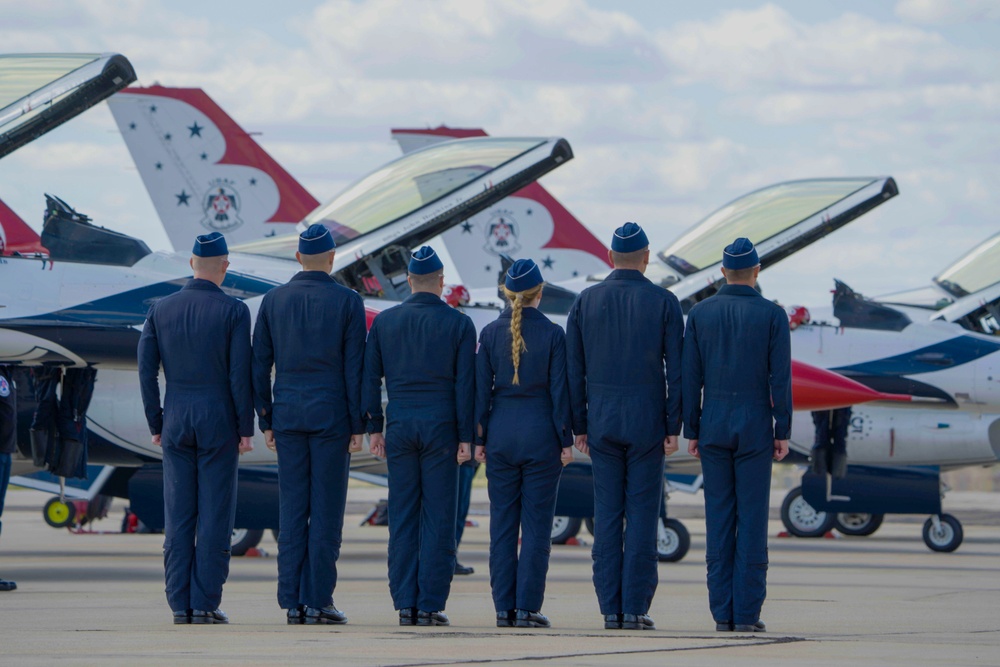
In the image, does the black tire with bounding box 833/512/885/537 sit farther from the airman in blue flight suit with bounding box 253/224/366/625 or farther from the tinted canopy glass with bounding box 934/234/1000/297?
the airman in blue flight suit with bounding box 253/224/366/625

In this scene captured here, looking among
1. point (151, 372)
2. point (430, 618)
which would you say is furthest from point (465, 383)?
point (151, 372)

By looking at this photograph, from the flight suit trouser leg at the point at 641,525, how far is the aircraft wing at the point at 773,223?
27.3 feet

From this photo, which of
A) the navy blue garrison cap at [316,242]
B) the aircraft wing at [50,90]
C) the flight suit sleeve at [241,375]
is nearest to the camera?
the flight suit sleeve at [241,375]

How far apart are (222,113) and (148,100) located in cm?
105

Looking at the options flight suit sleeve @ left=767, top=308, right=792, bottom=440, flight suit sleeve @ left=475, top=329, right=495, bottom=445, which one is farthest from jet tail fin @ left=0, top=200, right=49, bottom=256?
flight suit sleeve @ left=767, top=308, right=792, bottom=440

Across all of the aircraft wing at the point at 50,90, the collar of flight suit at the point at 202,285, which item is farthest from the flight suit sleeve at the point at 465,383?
the aircraft wing at the point at 50,90

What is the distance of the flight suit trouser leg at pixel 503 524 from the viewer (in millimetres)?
6984

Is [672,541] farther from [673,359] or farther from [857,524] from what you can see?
[673,359]

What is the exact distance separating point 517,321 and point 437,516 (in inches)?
38.3

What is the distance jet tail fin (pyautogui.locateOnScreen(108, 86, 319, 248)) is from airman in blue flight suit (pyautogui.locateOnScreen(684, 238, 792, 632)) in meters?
15.1

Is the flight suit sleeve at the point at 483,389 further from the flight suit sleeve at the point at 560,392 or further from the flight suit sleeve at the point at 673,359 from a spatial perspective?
the flight suit sleeve at the point at 673,359

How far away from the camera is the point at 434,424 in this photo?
6.94 m

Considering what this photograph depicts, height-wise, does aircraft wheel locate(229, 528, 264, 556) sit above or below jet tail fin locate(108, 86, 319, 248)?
below

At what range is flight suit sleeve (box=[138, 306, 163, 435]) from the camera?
7.09 metres
